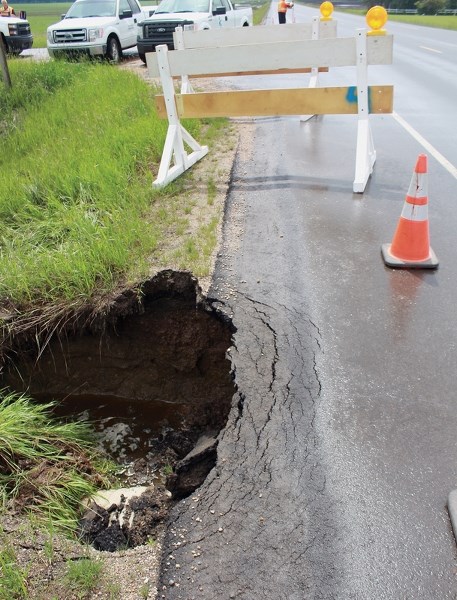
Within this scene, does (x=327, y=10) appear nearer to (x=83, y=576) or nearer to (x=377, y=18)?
(x=377, y=18)

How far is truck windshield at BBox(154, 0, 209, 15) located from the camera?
623 inches

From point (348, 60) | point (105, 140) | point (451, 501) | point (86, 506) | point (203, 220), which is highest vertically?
point (348, 60)

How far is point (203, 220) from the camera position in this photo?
5770 mm

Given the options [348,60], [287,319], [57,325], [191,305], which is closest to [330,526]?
[287,319]

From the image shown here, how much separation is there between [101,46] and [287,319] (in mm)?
15044

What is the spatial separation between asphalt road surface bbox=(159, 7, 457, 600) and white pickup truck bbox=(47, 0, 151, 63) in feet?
40.2

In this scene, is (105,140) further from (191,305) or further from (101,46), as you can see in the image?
(101,46)

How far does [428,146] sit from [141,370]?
18.7ft

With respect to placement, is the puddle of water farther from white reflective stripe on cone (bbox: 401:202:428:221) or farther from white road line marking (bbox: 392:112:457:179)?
white road line marking (bbox: 392:112:457:179)

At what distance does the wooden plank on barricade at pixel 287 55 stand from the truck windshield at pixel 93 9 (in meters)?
12.6

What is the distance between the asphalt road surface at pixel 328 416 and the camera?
95.0 inches

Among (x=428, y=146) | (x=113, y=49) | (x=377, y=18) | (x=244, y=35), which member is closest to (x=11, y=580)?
(x=377, y=18)

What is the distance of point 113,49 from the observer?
1717 centimetres

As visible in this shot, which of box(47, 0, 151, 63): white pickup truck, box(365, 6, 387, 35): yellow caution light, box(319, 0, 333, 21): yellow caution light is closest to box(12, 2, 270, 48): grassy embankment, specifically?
box(47, 0, 151, 63): white pickup truck
